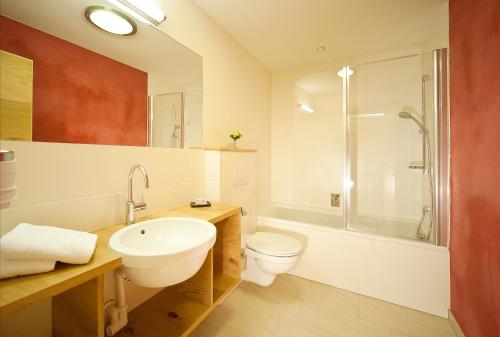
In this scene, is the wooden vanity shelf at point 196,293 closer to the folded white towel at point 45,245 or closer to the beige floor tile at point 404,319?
the folded white towel at point 45,245

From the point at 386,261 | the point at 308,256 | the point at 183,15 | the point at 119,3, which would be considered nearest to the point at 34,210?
the point at 119,3

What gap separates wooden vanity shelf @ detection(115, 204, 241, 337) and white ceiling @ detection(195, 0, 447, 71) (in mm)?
1538

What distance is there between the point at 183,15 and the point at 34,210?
4.82 feet

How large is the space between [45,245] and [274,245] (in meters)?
1.37

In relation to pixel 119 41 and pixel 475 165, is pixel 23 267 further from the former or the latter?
pixel 475 165

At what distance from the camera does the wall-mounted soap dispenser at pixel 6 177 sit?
0.54 m

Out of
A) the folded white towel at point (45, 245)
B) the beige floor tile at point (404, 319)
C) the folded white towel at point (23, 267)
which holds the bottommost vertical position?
the beige floor tile at point (404, 319)

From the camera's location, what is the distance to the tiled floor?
1386 millimetres

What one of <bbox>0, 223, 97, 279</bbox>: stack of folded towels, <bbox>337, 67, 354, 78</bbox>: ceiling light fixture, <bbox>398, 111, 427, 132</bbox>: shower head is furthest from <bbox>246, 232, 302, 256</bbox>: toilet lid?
<bbox>337, 67, 354, 78</bbox>: ceiling light fixture

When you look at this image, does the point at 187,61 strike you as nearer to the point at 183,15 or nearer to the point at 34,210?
the point at 183,15

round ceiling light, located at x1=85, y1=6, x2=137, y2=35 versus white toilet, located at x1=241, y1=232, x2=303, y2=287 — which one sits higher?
round ceiling light, located at x1=85, y1=6, x2=137, y2=35

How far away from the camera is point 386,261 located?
1714 millimetres

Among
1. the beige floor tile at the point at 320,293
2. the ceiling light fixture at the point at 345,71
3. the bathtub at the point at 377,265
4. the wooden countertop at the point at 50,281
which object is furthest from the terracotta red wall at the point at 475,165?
the wooden countertop at the point at 50,281

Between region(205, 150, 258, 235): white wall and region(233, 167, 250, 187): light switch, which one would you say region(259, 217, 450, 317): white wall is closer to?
region(205, 150, 258, 235): white wall
